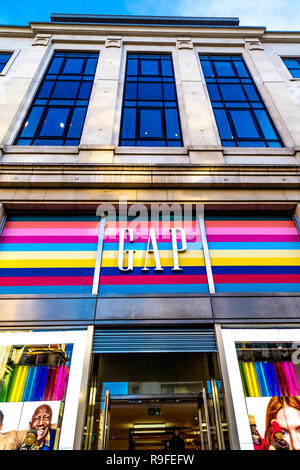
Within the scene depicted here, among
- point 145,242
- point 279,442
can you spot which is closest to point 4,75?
point 145,242

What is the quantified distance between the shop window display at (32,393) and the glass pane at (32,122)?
269 inches

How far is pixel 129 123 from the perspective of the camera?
31.9 feet

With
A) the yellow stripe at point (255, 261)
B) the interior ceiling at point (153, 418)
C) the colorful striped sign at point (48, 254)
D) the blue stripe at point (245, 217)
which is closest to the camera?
the interior ceiling at point (153, 418)

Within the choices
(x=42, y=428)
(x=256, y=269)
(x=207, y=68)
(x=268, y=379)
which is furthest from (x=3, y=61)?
(x=268, y=379)

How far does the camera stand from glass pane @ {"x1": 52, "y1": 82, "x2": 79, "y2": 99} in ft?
34.8

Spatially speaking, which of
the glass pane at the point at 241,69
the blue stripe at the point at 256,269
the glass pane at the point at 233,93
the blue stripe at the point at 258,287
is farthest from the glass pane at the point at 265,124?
the blue stripe at the point at 258,287

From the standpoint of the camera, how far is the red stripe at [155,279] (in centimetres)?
639

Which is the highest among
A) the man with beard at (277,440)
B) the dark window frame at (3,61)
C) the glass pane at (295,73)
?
the dark window frame at (3,61)

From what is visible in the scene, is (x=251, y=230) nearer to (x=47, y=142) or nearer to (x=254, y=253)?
(x=254, y=253)

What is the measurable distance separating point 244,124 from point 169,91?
3343 millimetres

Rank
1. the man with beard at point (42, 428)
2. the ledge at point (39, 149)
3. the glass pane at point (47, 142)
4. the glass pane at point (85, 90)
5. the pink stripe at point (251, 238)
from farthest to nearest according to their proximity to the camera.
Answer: the glass pane at point (85, 90)
the glass pane at point (47, 142)
the ledge at point (39, 149)
the pink stripe at point (251, 238)
the man with beard at point (42, 428)

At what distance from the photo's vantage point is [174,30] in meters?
13.5

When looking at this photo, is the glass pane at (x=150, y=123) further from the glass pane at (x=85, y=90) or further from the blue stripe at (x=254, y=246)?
the blue stripe at (x=254, y=246)

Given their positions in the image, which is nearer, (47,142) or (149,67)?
(47,142)
